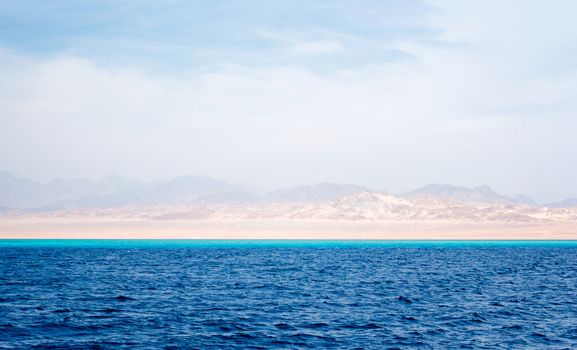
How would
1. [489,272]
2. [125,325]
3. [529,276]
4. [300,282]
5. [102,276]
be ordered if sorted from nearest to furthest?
[125,325] < [300,282] < [102,276] < [529,276] < [489,272]

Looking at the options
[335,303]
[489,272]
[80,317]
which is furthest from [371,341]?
[489,272]

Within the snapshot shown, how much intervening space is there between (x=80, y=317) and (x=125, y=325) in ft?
13.7

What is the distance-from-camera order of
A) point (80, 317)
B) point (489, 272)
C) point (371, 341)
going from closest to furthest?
point (371, 341)
point (80, 317)
point (489, 272)

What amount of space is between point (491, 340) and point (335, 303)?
48.2ft

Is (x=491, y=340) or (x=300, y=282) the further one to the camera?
(x=300, y=282)

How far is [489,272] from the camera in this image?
77.8 meters

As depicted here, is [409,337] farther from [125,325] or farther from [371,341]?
[125,325]

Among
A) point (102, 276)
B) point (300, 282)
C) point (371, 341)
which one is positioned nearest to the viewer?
point (371, 341)

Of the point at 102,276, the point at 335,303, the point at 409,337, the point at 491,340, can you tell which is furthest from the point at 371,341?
Answer: the point at 102,276

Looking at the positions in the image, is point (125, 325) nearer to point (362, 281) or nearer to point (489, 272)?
point (362, 281)

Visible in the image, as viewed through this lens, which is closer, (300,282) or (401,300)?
(401,300)

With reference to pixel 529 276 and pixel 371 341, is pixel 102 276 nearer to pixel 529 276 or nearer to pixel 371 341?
pixel 371 341

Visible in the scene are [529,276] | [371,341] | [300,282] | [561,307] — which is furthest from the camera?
[529,276]

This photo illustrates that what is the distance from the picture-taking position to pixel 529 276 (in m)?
73.0
